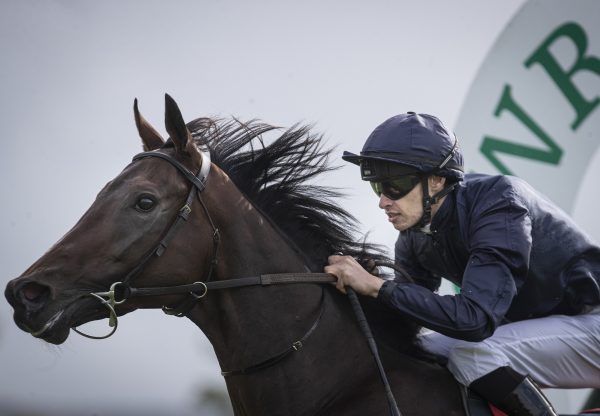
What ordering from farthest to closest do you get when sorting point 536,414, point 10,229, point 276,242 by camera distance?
point 10,229
point 276,242
point 536,414

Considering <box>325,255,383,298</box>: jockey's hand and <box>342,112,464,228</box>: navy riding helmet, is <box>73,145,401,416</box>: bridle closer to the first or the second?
<box>325,255,383,298</box>: jockey's hand

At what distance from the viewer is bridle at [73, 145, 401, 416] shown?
7.46ft

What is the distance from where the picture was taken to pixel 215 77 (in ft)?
12.4

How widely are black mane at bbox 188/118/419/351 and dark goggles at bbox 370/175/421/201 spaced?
0.74 ft

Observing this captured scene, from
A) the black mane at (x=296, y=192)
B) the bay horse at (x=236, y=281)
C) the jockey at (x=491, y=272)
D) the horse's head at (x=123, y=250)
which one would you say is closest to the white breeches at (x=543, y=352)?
the jockey at (x=491, y=272)

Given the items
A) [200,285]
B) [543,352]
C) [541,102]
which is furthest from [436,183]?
[541,102]

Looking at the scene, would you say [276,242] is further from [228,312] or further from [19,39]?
[19,39]

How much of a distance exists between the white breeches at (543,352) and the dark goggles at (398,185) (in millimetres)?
551

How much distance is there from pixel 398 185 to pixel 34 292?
4.04 ft

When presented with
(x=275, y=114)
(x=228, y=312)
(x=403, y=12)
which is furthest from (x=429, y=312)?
(x=403, y=12)

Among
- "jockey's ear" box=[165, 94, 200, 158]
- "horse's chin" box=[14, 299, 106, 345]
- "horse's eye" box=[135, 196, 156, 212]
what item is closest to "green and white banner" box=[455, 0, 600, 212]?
"jockey's ear" box=[165, 94, 200, 158]

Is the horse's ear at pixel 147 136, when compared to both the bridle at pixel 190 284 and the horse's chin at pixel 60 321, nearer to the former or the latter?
the bridle at pixel 190 284

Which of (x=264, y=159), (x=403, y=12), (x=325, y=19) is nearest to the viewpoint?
(x=264, y=159)

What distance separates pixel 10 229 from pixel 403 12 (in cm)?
246
